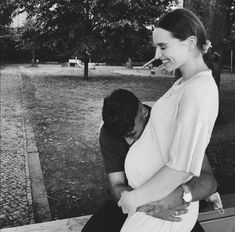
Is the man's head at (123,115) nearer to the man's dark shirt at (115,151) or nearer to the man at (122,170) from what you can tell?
the man at (122,170)

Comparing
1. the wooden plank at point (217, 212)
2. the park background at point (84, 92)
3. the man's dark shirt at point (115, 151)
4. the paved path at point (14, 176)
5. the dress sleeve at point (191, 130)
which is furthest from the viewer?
the park background at point (84, 92)

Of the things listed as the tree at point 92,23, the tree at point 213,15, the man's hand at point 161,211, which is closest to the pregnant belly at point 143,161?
the man's hand at point 161,211

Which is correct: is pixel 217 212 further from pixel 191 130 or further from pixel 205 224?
pixel 191 130

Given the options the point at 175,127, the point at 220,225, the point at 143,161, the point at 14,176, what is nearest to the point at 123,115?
the point at 143,161

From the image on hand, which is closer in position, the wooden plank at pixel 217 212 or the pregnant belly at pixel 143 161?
the pregnant belly at pixel 143 161

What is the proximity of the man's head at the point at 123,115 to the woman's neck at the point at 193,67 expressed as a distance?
0.94 feet

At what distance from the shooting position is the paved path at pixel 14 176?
146 inches

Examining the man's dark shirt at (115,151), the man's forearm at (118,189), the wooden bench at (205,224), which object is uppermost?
the man's dark shirt at (115,151)

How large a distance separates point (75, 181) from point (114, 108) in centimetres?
320

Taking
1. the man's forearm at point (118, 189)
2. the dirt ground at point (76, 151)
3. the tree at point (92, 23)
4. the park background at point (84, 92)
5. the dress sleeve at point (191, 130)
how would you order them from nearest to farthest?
1. the dress sleeve at point (191, 130)
2. the man's forearm at point (118, 189)
3. the dirt ground at point (76, 151)
4. the park background at point (84, 92)
5. the tree at point (92, 23)

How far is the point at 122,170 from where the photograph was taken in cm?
185

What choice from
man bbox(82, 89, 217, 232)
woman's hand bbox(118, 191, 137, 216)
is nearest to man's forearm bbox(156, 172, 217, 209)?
man bbox(82, 89, 217, 232)

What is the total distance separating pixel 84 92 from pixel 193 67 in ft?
38.9

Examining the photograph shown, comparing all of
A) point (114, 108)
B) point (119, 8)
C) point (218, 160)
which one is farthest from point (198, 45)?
point (119, 8)
